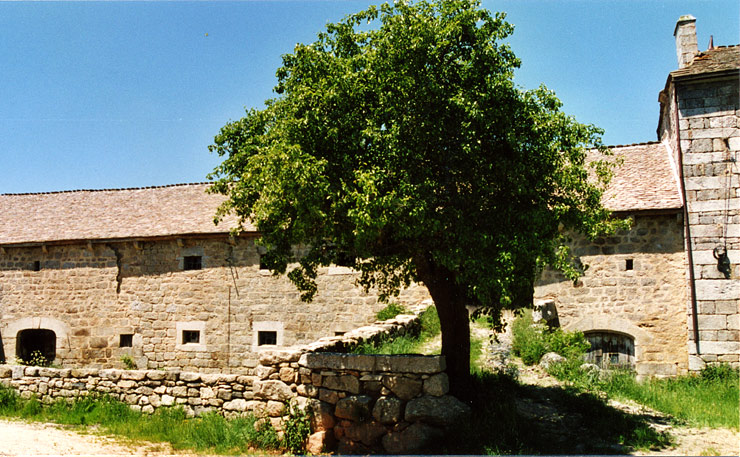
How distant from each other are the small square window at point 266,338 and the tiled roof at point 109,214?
305 centimetres

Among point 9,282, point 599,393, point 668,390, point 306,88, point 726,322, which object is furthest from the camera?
point 9,282

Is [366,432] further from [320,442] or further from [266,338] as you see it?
[266,338]

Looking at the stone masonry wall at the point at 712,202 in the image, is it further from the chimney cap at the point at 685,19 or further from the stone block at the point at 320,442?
the stone block at the point at 320,442

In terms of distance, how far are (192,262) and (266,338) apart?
320 centimetres

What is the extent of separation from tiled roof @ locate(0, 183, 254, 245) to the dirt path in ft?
23.8

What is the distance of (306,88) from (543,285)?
8170 mm

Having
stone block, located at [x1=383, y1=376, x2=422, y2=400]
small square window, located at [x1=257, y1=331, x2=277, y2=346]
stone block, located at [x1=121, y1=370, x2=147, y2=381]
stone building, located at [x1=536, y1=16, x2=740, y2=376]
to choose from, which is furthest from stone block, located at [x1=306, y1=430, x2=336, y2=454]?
small square window, located at [x1=257, y1=331, x2=277, y2=346]

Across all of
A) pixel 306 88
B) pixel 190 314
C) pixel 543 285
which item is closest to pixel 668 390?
pixel 543 285

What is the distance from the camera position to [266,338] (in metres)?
15.5

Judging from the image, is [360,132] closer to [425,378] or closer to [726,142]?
[425,378]

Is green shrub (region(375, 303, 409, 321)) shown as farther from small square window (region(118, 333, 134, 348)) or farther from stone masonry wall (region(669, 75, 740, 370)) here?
small square window (region(118, 333, 134, 348))

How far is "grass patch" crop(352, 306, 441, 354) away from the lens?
9.94 meters

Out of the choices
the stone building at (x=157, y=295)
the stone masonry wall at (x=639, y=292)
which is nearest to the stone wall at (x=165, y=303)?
the stone building at (x=157, y=295)

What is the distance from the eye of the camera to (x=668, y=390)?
10477 millimetres
